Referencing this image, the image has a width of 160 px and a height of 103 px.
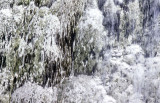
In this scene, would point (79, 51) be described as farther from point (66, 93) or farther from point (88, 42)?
point (66, 93)

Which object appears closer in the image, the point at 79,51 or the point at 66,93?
the point at 66,93

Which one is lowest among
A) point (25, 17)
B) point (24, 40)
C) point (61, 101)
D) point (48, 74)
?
point (61, 101)

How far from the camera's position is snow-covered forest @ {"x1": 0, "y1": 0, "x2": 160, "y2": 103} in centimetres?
586

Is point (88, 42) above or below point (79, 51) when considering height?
above

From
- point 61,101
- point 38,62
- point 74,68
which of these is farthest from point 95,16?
point 61,101

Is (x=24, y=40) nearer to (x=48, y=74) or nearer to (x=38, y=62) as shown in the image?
(x=38, y=62)

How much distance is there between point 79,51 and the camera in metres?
6.18

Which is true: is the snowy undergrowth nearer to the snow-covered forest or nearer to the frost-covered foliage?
the snow-covered forest

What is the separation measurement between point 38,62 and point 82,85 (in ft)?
3.92

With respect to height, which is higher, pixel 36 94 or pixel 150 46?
pixel 150 46

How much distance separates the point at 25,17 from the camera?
20.5 ft

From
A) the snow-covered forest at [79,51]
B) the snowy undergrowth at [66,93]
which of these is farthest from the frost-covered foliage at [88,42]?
the snowy undergrowth at [66,93]

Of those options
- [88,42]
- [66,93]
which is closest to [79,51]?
[88,42]

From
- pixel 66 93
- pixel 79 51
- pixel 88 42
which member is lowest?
pixel 66 93
